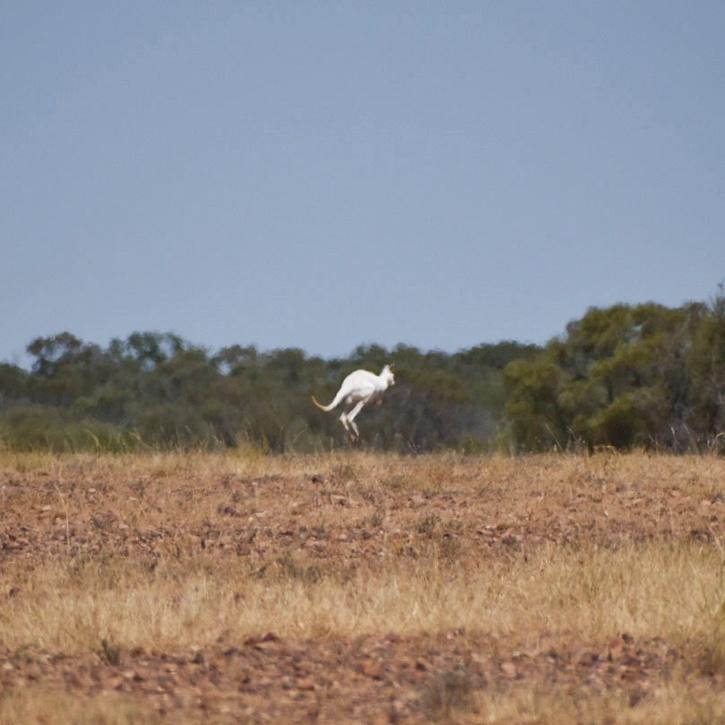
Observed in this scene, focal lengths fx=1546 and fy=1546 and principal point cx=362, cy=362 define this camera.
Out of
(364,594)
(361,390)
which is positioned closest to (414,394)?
(361,390)

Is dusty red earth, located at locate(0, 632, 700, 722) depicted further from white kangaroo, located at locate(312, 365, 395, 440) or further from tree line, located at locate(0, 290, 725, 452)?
white kangaroo, located at locate(312, 365, 395, 440)

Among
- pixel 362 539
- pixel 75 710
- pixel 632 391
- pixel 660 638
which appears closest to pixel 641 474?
pixel 362 539

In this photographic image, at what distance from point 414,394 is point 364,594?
90.3 feet

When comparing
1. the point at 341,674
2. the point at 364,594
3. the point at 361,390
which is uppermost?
the point at 361,390

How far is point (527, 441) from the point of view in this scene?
29.0 m

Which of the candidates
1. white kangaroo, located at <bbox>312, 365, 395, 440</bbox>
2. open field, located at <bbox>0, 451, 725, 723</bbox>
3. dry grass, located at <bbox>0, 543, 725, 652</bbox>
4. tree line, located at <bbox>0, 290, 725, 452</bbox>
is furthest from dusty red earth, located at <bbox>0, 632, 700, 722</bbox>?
white kangaroo, located at <bbox>312, 365, 395, 440</bbox>

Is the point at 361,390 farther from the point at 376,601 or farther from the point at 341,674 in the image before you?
the point at 341,674

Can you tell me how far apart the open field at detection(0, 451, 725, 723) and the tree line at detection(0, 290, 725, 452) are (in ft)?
13.3

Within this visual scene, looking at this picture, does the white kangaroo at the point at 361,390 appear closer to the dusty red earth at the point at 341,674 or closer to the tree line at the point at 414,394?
the tree line at the point at 414,394

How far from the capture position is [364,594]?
9352 millimetres

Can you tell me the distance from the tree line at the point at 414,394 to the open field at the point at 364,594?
4.05 metres

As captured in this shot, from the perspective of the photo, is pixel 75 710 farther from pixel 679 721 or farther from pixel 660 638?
pixel 660 638

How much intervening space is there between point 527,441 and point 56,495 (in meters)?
16.1

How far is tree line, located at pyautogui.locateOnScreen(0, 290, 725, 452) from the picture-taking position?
86.5ft
